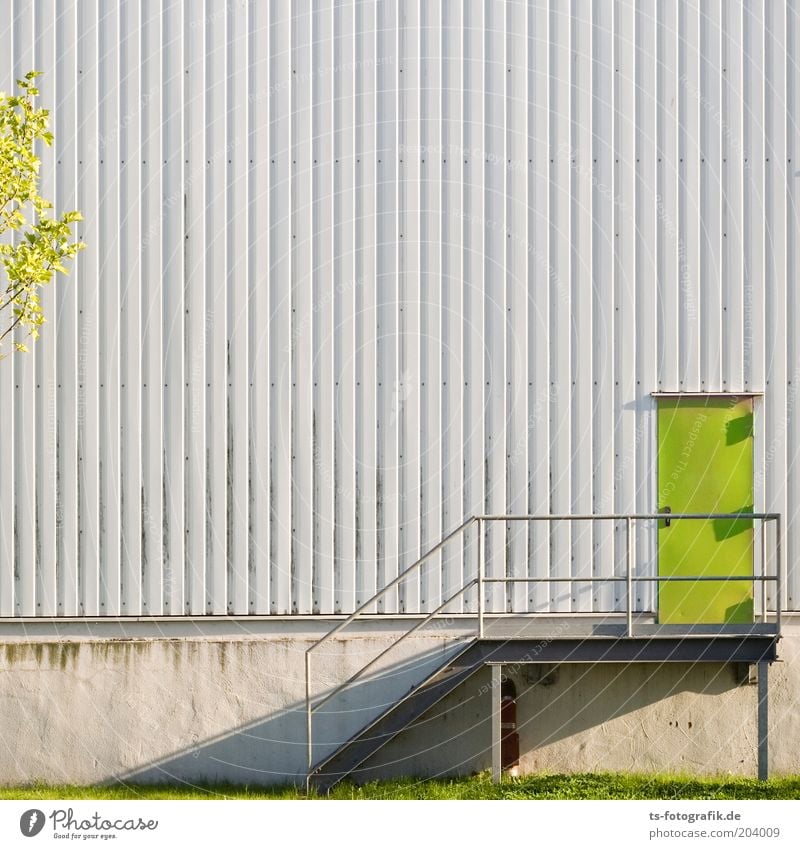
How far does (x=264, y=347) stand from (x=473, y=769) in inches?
210

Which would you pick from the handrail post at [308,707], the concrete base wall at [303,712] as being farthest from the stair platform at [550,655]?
the concrete base wall at [303,712]

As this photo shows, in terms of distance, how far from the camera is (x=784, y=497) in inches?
532

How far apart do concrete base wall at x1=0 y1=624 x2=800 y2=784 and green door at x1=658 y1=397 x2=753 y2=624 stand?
0.70 meters

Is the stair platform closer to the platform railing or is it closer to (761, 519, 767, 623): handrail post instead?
the platform railing

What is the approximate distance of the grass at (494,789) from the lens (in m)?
12.3

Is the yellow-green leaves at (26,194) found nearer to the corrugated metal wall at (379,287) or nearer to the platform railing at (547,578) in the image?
the corrugated metal wall at (379,287)

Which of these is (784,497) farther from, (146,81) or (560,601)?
(146,81)
